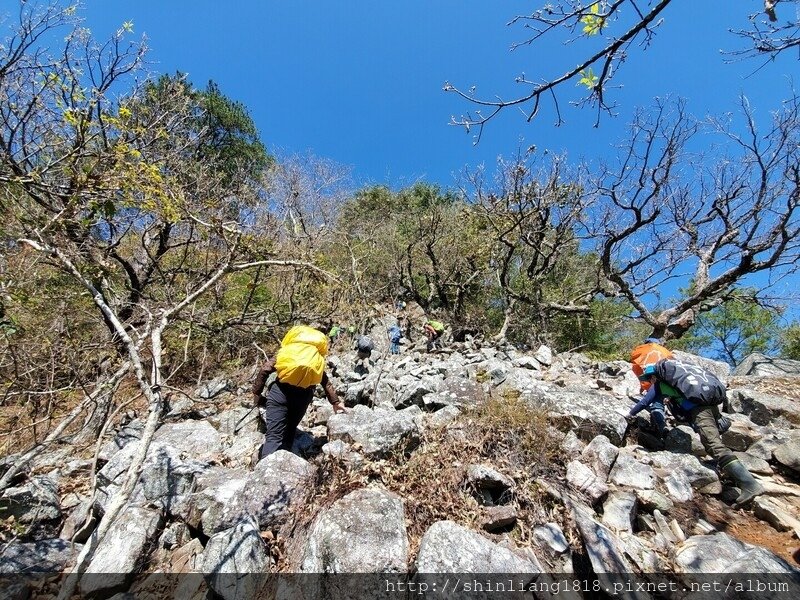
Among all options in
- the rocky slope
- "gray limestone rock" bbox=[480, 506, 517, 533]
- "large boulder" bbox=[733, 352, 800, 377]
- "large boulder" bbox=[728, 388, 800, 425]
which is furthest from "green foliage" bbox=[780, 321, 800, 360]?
"gray limestone rock" bbox=[480, 506, 517, 533]

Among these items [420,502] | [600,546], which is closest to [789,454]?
[600,546]

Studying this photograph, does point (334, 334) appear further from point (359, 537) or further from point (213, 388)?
point (359, 537)

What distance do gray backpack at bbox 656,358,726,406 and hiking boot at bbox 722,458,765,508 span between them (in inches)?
24.5

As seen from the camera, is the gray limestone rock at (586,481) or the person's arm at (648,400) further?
the person's arm at (648,400)

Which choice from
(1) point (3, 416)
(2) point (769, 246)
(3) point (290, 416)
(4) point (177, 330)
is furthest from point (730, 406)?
(1) point (3, 416)

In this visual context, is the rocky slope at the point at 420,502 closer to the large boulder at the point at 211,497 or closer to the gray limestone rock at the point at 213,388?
the large boulder at the point at 211,497

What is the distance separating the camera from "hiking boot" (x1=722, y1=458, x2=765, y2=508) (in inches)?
133

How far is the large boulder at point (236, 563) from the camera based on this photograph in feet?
8.16

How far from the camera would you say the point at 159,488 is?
3.21 metres

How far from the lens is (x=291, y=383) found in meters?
3.94

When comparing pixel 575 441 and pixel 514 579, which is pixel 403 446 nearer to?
pixel 514 579

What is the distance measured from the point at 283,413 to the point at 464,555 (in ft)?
7.34

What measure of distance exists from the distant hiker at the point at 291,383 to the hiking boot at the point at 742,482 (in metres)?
4.30

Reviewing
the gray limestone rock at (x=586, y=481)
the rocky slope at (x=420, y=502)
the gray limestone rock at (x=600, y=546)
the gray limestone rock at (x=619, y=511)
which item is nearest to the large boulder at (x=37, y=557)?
the rocky slope at (x=420, y=502)
